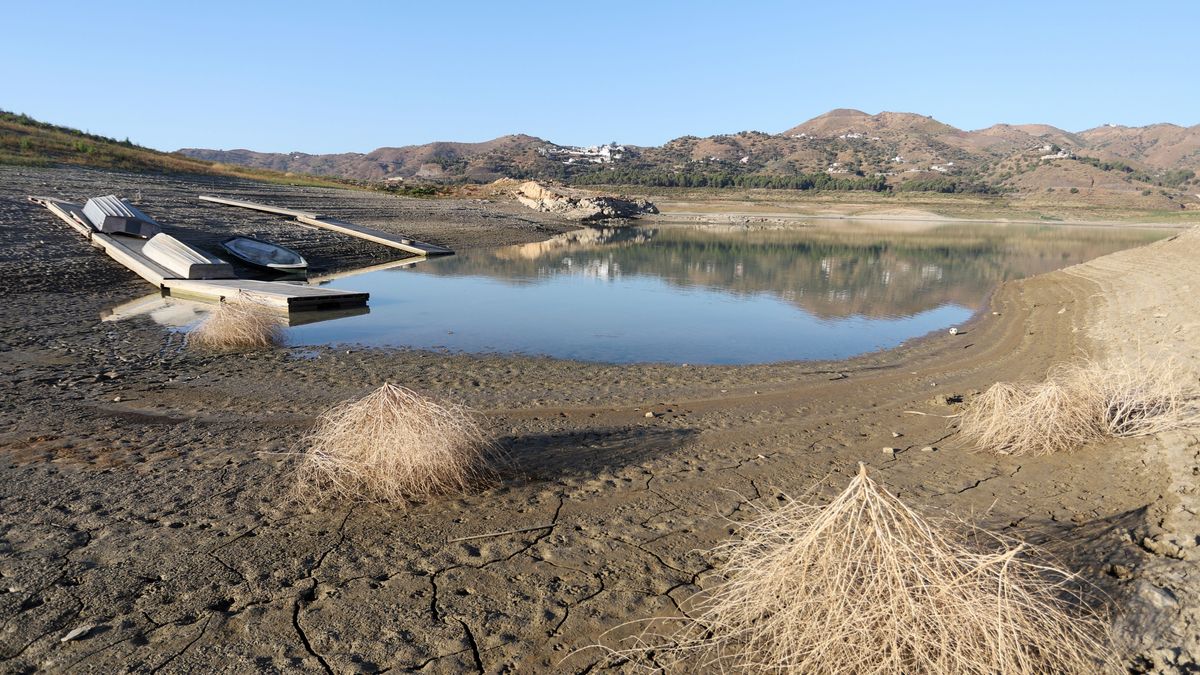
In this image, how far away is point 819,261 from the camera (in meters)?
34.7

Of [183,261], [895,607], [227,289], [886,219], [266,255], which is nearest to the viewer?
[895,607]

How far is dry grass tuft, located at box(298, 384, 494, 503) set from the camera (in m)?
5.77

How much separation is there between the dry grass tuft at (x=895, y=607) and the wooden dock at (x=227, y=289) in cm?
1445

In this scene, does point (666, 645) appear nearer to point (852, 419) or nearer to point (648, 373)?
point (852, 419)

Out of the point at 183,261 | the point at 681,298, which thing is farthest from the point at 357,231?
the point at 681,298

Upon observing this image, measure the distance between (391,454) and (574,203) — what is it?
59.3m

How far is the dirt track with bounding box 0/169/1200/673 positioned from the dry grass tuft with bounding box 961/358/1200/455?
0.27 m

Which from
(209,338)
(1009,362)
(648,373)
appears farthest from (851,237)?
(209,338)

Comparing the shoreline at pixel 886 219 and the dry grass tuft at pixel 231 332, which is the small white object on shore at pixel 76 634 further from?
the shoreline at pixel 886 219

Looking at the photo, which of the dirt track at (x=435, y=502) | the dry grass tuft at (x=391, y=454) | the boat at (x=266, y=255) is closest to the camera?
the dirt track at (x=435, y=502)

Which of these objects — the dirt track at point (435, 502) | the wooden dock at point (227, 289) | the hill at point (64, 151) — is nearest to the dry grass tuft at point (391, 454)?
the dirt track at point (435, 502)

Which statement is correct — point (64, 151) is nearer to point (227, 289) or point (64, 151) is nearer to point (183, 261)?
point (183, 261)

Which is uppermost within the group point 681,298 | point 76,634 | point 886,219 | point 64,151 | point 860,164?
point 860,164

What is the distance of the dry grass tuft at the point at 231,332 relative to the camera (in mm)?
12008
